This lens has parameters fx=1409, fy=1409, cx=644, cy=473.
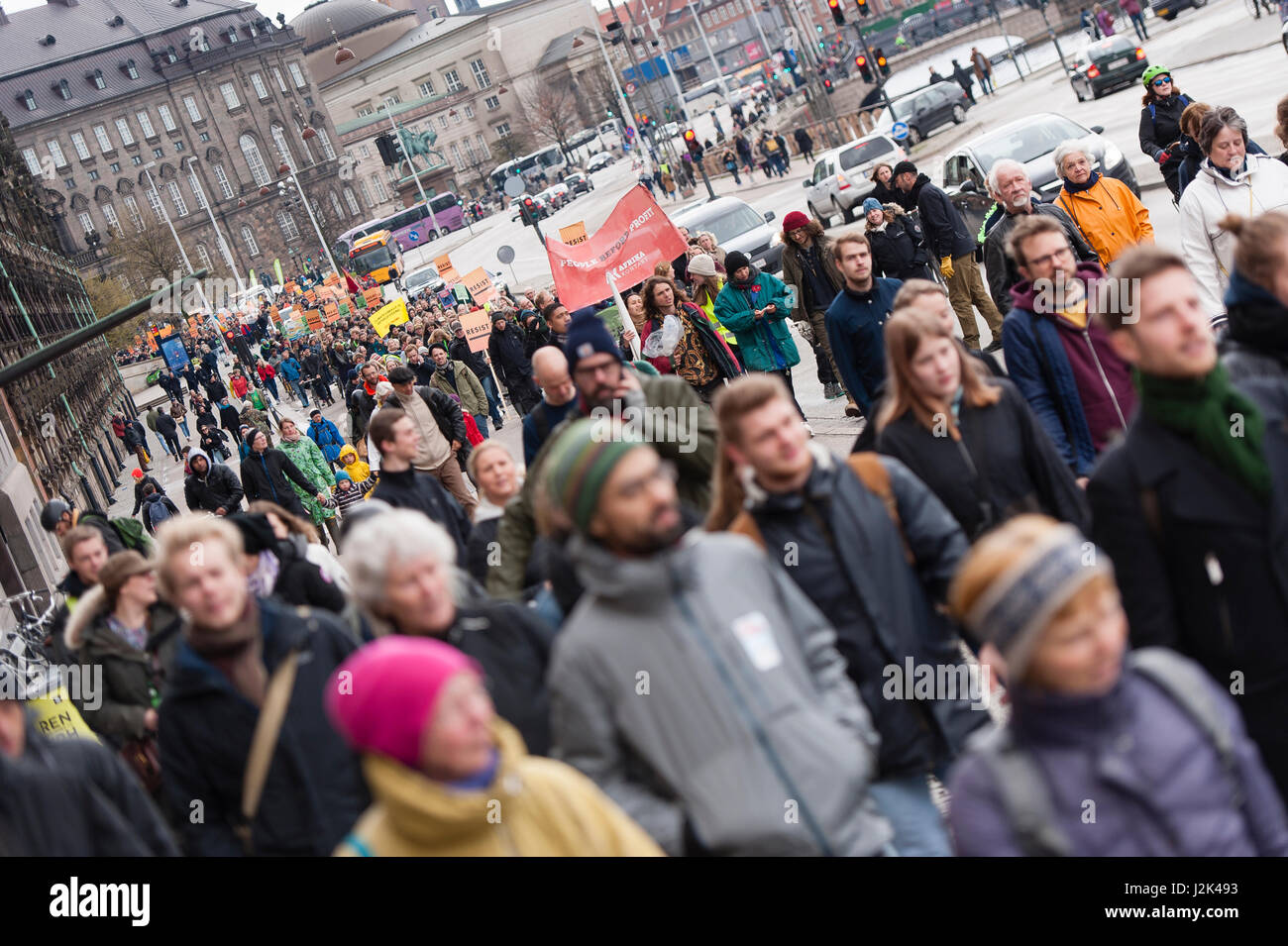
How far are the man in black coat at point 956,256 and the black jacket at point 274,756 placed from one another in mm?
9076

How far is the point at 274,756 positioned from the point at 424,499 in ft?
11.5

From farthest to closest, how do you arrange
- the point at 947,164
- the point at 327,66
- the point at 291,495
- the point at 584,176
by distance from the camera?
1. the point at 327,66
2. the point at 584,176
3. the point at 947,164
4. the point at 291,495

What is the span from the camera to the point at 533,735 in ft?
13.4

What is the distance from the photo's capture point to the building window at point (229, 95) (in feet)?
390

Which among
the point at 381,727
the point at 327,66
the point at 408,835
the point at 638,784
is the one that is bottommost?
the point at 638,784

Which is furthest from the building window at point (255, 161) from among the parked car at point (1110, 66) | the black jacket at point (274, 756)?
the black jacket at point (274, 756)

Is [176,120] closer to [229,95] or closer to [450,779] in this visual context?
Result: [229,95]

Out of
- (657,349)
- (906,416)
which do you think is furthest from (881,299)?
(906,416)

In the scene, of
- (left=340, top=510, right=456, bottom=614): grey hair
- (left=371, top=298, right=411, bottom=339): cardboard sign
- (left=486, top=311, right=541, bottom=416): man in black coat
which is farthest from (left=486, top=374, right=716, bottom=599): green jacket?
(left=371, top=298, right=411, bottom=339): cardboard sign

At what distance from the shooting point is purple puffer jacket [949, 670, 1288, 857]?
104 inches

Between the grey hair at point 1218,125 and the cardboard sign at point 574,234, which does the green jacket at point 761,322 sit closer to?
the grey hair at point 1218,125
